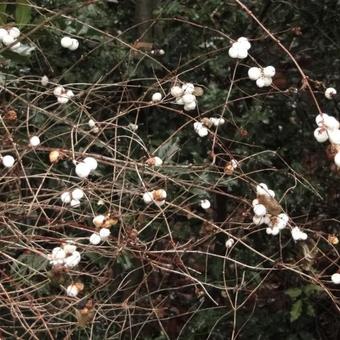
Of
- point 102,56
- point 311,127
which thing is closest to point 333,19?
point 311,127

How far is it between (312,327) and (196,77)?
889 millimetres

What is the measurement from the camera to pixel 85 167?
1354 mm

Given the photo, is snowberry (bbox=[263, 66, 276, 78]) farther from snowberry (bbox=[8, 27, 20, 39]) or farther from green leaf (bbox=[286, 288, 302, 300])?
green leaf (bbox=[286, 288, 302, 300])

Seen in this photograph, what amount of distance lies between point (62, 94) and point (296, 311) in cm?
96

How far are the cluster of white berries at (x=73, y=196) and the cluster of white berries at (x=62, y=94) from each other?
0.25 m

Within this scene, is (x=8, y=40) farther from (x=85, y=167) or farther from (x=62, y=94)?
(x=85, y=167)

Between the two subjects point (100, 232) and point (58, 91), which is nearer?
point (100, 232)

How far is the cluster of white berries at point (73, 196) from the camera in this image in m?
1.46

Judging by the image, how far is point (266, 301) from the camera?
231 centimetres

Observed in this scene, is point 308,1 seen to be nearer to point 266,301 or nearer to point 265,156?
point 265,156

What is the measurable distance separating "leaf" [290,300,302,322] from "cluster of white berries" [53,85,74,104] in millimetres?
940

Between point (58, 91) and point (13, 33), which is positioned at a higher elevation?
point (13, 33)

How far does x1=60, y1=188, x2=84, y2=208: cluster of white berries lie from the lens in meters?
1.46

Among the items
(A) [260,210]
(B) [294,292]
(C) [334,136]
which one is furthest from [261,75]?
(B) [294,292]
